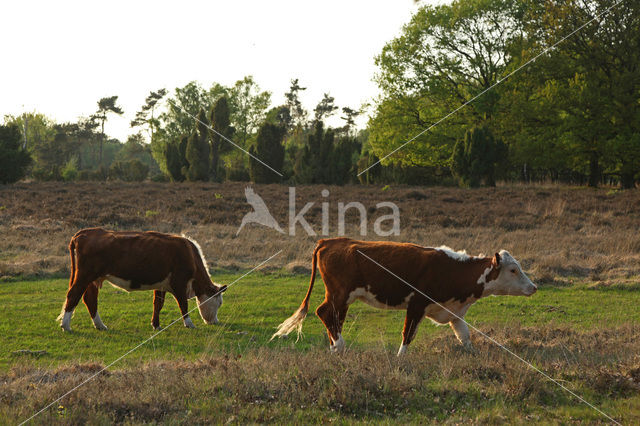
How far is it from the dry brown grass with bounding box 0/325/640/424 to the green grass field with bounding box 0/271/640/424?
2 centimetres

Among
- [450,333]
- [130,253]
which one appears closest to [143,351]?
[130,253]

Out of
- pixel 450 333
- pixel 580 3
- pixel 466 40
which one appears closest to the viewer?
pixel 450 333

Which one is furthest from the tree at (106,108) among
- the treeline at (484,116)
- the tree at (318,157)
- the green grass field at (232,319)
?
the green grass field at (232,319)

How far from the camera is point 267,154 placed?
50.8m

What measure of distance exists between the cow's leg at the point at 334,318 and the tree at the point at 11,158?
42159mm

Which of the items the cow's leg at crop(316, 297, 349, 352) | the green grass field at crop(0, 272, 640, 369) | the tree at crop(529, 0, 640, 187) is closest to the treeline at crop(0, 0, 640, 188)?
the tree at crop(529, 0, 640, 187)

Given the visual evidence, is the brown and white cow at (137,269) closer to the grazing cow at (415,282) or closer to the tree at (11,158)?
the grazing cow at (415,282)

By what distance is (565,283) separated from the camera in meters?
15.9

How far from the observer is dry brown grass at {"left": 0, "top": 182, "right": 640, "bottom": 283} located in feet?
61.6

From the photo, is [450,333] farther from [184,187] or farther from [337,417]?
[184,187]

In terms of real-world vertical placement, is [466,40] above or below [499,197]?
above

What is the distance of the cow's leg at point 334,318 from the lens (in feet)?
29.6

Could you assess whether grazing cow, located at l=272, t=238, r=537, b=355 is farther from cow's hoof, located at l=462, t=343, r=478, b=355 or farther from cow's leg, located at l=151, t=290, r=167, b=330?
cow's leg, located at l=151, t=290, r=167, b=330

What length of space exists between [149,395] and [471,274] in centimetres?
504
